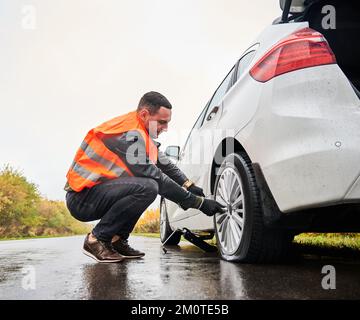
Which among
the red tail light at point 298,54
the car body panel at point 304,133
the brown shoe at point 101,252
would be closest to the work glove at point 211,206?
the car body panel at point 304,133

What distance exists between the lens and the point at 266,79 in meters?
2.69

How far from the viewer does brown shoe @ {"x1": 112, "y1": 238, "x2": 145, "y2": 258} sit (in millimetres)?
3789

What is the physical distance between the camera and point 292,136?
2438mm

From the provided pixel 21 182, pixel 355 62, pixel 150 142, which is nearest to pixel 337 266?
pixel 355 62

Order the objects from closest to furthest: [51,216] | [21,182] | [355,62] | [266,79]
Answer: [266,79] < [355,62] < [21,182] < [51,216]

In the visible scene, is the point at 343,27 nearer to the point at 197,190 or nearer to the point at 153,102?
the point at 153,102

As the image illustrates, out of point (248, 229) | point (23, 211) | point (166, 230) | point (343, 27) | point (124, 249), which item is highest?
point (343, 27)

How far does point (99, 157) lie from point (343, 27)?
1897mm

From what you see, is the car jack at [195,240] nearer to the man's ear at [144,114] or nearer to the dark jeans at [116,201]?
the dark jeans at [116,201]

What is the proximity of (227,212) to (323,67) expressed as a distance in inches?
51.8

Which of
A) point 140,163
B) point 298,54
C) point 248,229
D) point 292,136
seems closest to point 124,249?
point 140,163

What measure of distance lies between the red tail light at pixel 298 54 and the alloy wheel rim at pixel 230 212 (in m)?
0.82

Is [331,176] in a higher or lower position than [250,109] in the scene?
lower
